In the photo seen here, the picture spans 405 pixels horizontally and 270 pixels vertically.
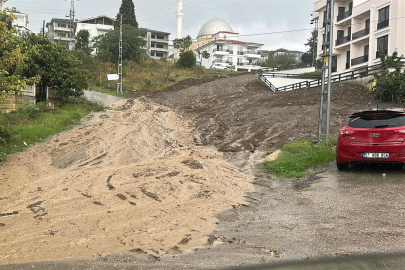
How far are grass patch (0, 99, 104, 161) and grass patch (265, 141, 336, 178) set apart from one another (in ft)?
27.5

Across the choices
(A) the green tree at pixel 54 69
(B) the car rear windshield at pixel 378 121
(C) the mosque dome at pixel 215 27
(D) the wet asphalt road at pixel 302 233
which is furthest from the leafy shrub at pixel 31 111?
(C) the mosque dome at pixel 215 27

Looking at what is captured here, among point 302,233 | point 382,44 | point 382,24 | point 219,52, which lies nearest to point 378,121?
point 302,233

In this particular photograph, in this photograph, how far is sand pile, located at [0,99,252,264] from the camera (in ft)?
18.5

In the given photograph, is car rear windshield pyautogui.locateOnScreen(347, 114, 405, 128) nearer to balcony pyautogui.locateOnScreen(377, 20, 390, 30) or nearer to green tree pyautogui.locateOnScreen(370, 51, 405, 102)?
green tree pyautogui.locateOnScreen(370, 51, 405, 102)

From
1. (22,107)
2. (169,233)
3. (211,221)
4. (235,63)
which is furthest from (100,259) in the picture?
(235,63)

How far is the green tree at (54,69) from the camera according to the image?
2658 centimetres

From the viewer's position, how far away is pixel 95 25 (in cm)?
8456

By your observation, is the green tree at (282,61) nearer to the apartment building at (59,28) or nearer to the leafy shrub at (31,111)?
the apartment building at (59,28)

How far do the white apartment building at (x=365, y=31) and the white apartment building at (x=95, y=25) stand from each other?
48710mm

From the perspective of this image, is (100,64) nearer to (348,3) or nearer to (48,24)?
(348,3)

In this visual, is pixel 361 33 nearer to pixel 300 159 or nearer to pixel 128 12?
pixel 300 159

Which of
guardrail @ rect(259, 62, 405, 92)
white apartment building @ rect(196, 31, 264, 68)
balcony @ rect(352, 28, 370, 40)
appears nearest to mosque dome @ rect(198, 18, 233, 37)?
white apartment building @ rect(196, 31, 264, 68)

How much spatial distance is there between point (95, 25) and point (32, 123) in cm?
6942

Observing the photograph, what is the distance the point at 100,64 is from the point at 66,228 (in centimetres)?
5020
